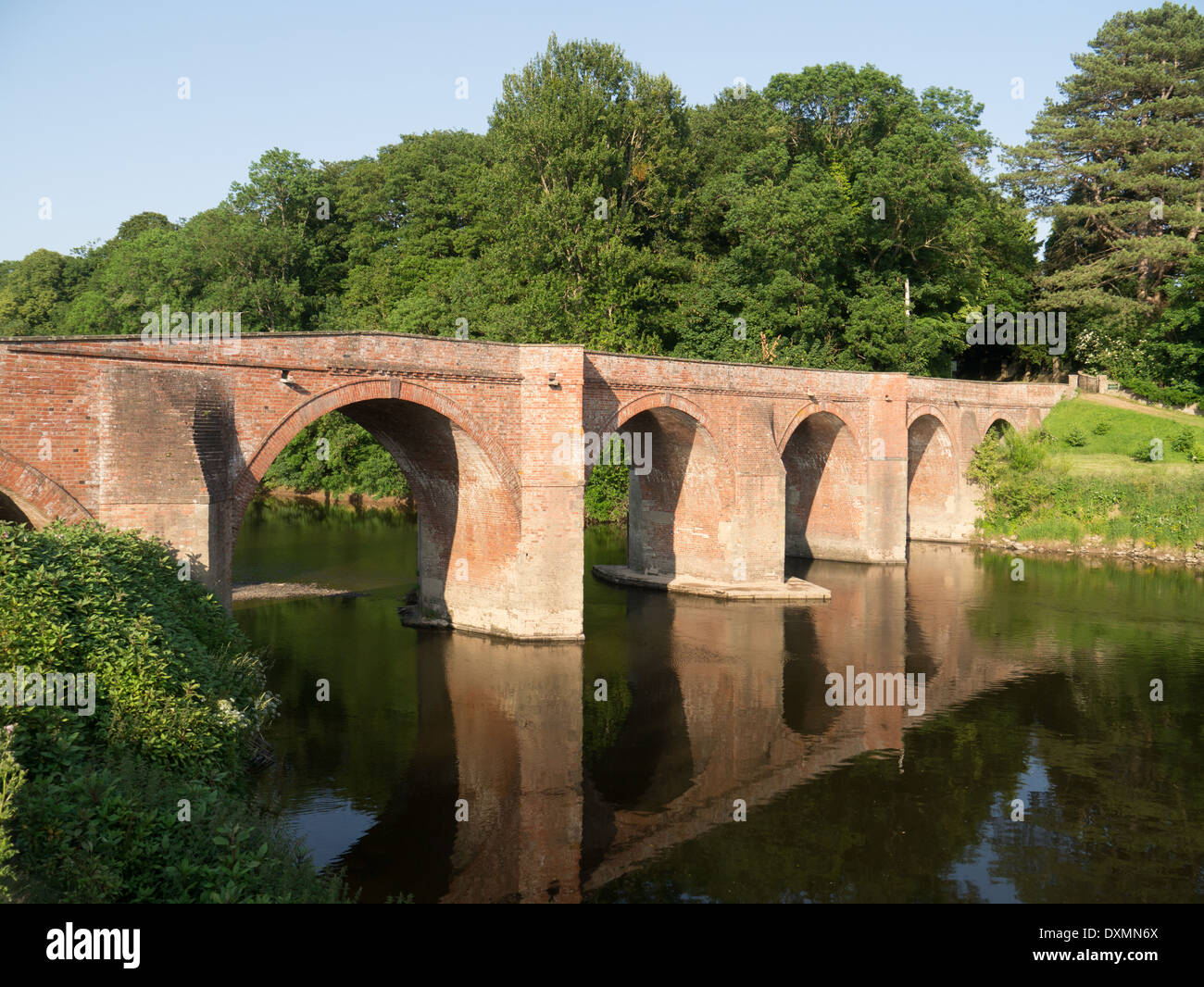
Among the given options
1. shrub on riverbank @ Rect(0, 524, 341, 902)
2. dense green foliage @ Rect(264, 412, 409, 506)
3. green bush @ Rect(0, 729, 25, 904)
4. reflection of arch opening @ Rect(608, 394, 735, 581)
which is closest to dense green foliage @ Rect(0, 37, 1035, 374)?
dense green foliage @ Rect(264, 412, 409, 506)

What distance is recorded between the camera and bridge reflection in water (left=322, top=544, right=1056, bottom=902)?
11328 millimetres

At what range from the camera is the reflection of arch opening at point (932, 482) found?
36.4m

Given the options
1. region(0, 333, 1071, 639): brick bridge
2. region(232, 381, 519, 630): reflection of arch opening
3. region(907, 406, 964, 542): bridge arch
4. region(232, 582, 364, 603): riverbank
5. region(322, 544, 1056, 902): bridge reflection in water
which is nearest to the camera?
region(322, 544, 1056, 902): bridge reflection in water

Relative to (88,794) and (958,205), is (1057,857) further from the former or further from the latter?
(958,205)

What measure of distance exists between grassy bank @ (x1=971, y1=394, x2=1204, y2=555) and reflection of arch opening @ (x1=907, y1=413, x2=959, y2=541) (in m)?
1.07

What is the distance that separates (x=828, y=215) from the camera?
118 feet

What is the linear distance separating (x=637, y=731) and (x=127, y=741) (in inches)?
330

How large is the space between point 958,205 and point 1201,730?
2898cm

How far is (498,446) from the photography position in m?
19.8

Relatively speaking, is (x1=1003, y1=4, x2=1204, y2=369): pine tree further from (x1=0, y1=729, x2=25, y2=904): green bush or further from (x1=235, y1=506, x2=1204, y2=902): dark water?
(x1=0, y1=729, x2=25, y2=904): green bush

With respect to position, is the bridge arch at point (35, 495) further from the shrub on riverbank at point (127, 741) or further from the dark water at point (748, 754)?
the dark water at point (748, 754)

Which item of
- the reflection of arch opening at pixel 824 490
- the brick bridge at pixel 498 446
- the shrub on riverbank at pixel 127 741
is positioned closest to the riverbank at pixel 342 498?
the reflection of arch opening at pixel 824 490

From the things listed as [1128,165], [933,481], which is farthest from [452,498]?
[1128,165]
